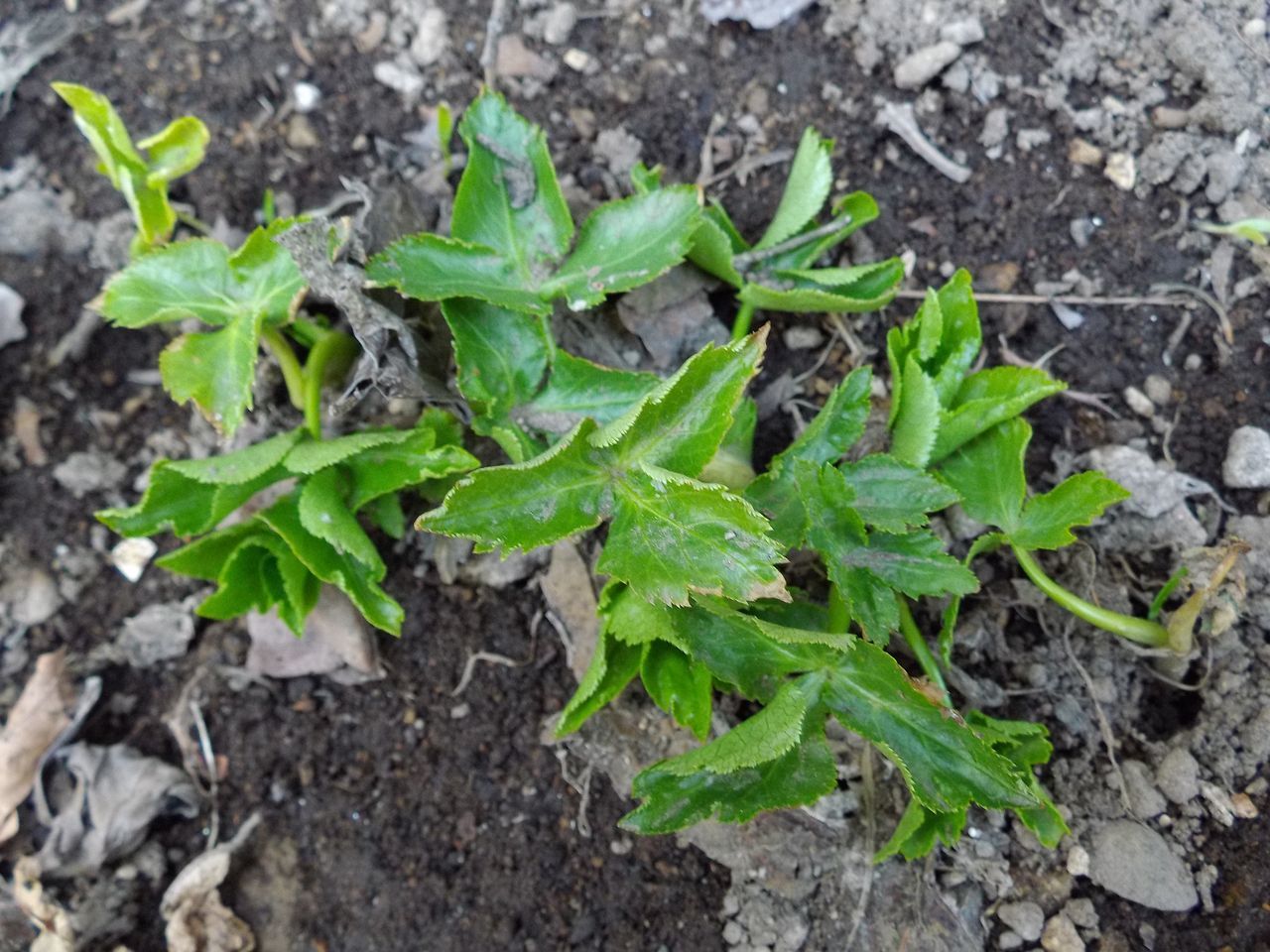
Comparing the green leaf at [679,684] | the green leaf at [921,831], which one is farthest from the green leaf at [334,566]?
the green leaf at [921,831]

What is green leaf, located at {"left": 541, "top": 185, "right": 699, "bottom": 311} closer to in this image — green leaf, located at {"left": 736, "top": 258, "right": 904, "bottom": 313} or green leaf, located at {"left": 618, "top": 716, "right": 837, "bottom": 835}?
green leaf, located at {"left": 736, "top": 258, "right": 904, "bottom": 313}

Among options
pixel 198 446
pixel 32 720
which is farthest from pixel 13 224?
pixel 32 720

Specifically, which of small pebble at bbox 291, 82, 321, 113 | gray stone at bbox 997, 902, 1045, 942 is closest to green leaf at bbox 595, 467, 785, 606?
gray stone at bbox 997, 902, 1045, 942

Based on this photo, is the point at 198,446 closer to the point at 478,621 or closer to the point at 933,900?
the point at 478,621

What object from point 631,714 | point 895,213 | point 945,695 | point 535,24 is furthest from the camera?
point 535,24

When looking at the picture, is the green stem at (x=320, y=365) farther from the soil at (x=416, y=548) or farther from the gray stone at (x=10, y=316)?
the gray stone at (x=10, y=316)

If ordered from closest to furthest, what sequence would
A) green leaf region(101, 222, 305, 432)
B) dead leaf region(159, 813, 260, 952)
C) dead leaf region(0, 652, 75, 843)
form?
green leaf region(101, 222, 305, 432)
dead leaf region(159, 813, 260, 952)
dead leaf region(0, 652, 75, 843)

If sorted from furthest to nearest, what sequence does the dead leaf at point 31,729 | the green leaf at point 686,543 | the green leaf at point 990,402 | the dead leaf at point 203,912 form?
the dead leaf at point 31,729 → the dead leaf at point 203,912 → the green leaf at point 990,402 → the green leaf at point 686,543
